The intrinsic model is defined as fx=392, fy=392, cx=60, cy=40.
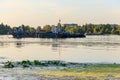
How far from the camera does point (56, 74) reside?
73.4 feet

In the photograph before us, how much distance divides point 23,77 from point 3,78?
3.64 feet

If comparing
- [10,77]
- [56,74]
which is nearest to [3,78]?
[10,77]

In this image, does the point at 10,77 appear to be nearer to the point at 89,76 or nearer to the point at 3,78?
the point at 3,78

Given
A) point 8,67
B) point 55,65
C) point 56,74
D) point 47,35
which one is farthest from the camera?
point 47,35

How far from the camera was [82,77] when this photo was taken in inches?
812

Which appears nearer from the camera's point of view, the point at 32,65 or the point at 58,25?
the point at 32,65

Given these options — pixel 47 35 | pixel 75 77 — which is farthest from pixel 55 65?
pixel 47 35

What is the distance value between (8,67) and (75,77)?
7.93 m

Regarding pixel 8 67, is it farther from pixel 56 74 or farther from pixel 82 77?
pixel 82 77

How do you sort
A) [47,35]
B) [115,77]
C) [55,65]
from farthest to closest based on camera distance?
[47,35], [55,65], [115,77]

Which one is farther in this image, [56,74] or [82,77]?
[56,74]

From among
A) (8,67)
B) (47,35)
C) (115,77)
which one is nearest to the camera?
(115,77)

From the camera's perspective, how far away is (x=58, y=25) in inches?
6658

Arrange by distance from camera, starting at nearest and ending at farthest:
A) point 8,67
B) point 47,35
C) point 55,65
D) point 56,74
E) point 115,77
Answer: point 115,77, point 56,74, point 8,67, point 55,65, point 47,35
